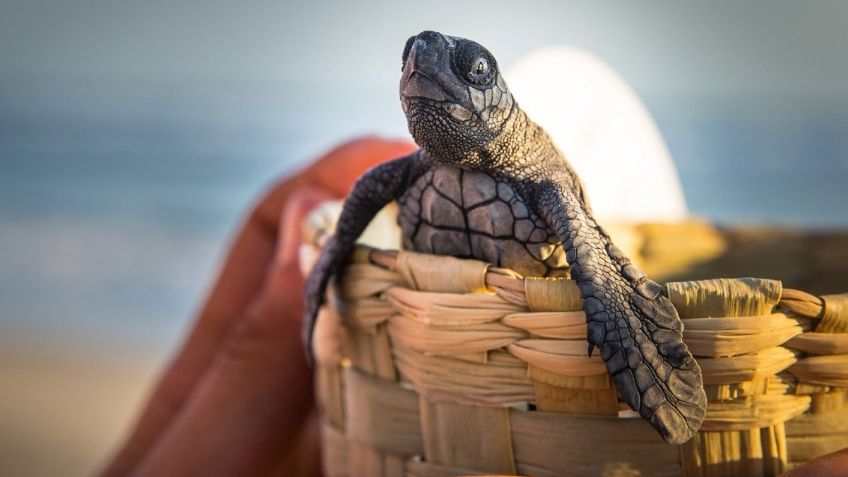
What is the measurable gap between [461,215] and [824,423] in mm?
240

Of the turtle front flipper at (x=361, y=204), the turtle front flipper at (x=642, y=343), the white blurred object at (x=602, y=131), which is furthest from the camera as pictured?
the white blurred object at (x=602, y=131)

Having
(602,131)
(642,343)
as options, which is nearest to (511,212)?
(642,343)

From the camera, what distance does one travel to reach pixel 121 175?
3.26 m

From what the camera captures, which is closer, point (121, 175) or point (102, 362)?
point (102, 362)

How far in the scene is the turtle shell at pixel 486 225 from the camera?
0.51 m

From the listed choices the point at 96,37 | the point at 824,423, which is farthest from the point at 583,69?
the point at 96,37

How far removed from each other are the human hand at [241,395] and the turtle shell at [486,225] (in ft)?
1.21

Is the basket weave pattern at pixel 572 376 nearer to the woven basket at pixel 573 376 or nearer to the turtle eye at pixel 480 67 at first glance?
the woven basket at pixel 573 376

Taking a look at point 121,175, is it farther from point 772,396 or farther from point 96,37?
point 772,396

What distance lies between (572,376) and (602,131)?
681mm

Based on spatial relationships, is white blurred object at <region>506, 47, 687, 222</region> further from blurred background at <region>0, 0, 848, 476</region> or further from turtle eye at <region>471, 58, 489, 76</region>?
turtle eye at <region>471, 58, 489, 76</region>

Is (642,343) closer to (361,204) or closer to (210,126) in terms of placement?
(361,204)

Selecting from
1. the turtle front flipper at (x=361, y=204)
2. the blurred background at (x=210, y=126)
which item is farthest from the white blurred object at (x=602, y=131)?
the turtle front flipper at (x=361, y=204)

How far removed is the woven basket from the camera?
0.45 m
